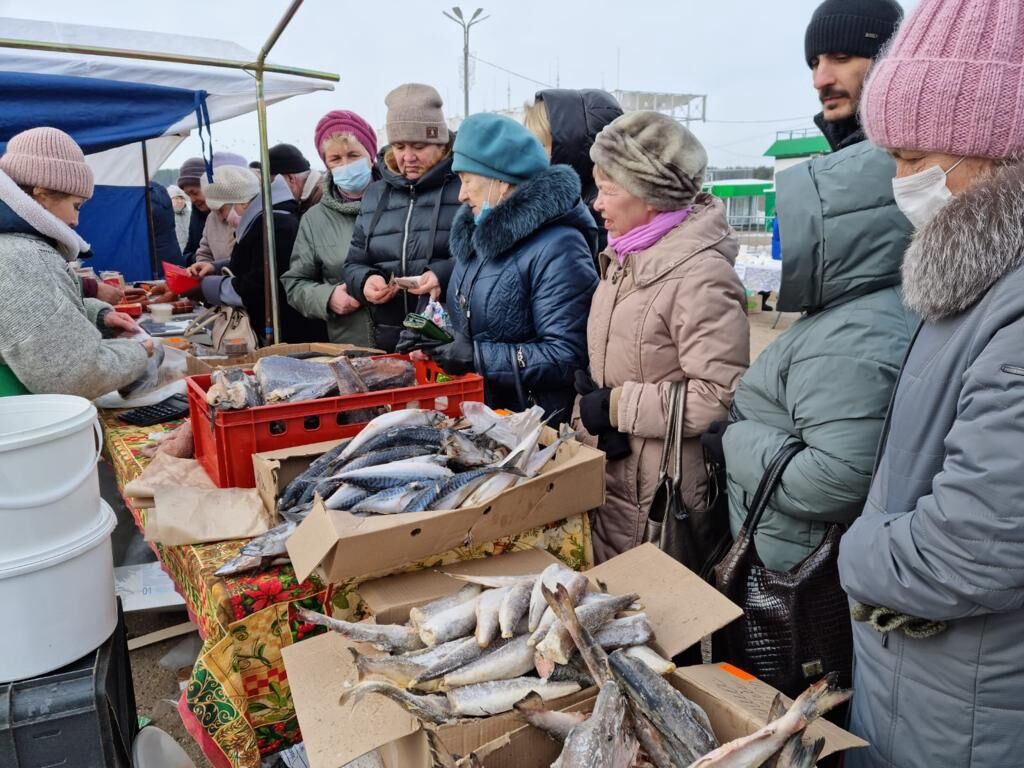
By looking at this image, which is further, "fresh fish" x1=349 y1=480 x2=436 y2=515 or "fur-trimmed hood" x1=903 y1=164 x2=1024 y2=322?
"fresh fish" x1=349 y1=480 x2=436 y2=515

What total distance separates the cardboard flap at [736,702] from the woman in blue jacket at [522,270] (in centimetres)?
145

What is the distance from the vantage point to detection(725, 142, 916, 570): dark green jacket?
1.70 m

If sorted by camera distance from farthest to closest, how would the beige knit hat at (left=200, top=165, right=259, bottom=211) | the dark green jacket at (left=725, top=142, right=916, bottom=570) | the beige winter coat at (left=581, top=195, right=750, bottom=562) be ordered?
the beige knit hat at (left=200, top=165, right=259, bottom=211) → the beige winter coat at (left=581, top=195, right=750, bottom=562) → the dark green jacket at (left=725, top=142, right=916, bottom=570)

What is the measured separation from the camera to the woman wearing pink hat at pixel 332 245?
426cm

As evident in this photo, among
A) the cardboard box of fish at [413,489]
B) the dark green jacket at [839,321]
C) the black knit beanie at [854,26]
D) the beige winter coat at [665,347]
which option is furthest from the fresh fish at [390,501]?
the black knit beanie at [854,26]

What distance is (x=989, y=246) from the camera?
128cm

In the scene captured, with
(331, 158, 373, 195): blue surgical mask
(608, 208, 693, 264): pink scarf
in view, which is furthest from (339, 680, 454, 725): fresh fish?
(331, 158, 373, 195): blue surgical mask

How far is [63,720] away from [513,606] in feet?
4.11

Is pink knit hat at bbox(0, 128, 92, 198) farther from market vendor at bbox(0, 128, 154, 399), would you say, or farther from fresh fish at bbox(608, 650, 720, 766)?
fresh fish at bbox(608, 650, 720, 766)

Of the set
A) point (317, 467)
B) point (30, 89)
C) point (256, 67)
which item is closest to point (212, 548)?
point (317, 467)

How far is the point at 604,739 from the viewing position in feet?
4.18

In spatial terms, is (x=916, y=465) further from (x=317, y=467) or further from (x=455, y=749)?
(x=317, y=467)

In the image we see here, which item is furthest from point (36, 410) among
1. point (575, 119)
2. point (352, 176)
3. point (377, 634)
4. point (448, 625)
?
point (352, 176)

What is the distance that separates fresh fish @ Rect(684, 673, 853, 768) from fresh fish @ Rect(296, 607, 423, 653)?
721 millimetres
